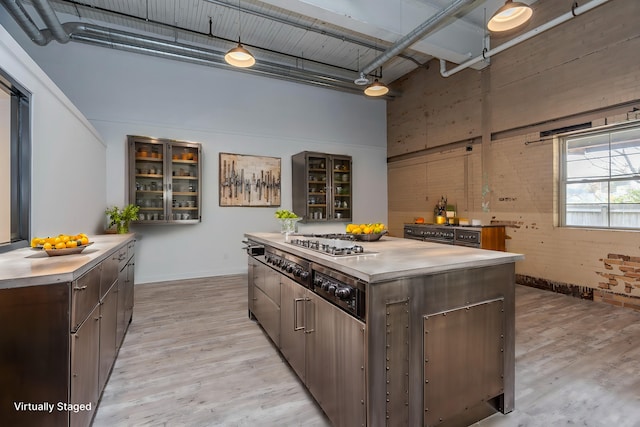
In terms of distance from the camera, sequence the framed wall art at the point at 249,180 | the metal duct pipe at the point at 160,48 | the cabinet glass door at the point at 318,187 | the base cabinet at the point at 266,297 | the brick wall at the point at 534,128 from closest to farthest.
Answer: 1. the base cabinet at the point at 266,297
2. the brick wall at the point at 534,128
3. the metal duct pipe at the point at 160,48
4. the framed wall art at the point at 249,180
5. the cabinet glass door at the point at 318,187

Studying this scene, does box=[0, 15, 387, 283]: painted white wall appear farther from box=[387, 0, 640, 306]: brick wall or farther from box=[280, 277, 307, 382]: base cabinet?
box=[280, 277, 307, 382]: base cabinet

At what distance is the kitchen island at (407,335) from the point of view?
1437 mm

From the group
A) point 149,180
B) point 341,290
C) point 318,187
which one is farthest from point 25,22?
point 341,290

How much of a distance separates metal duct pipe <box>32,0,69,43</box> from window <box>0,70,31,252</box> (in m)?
2.37

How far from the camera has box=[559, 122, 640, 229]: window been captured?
13.0 ft

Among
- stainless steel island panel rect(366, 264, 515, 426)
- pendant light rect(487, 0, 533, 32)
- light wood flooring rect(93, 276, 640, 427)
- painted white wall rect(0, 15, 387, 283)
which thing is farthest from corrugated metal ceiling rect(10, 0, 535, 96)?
light wood flooring rect(93, 276, 640, 427)

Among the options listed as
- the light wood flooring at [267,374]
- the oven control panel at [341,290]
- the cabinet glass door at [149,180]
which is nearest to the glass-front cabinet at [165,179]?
the cabinet glass door at [149,180]

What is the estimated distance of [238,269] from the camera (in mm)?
6105

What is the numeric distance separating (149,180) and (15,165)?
10.0 feet

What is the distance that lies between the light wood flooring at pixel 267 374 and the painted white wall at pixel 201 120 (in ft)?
6.99

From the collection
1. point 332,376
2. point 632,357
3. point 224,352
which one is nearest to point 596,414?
point 632,357

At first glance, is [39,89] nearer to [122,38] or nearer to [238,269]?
[122,38]

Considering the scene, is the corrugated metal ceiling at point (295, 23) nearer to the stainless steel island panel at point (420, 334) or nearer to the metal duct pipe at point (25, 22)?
the metal duct pipe at point (25, 22)

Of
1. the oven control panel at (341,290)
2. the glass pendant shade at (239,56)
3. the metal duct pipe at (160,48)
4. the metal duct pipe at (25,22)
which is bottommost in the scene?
the oven control panel at (341,290)
